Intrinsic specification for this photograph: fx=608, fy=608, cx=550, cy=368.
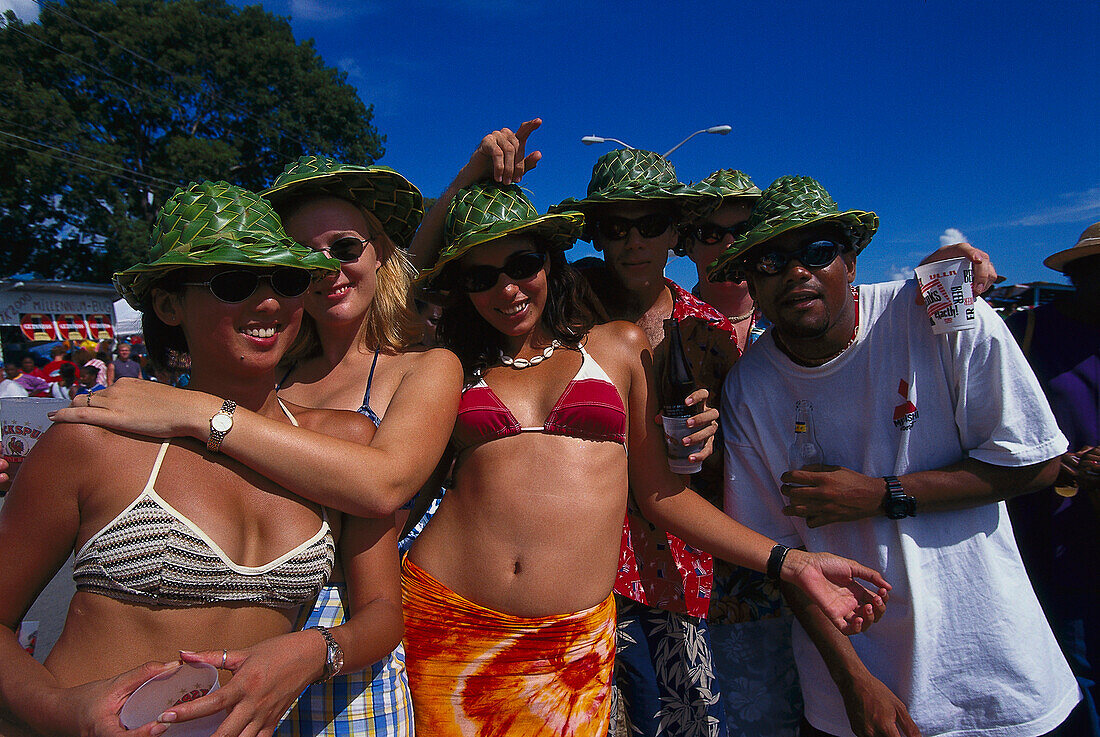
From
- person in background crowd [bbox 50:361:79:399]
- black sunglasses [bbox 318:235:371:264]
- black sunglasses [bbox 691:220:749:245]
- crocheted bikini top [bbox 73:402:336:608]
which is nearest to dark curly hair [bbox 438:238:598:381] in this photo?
black sunglasses [bbox 318:235:371:264]

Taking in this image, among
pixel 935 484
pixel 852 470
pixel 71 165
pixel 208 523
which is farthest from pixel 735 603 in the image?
pixel 71 165

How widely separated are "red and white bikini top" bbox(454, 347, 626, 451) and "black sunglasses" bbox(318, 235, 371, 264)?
70 cm

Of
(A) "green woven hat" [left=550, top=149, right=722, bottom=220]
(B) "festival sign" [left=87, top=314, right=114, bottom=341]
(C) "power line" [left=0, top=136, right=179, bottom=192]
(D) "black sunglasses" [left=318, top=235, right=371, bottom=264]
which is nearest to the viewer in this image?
(D) "black sunglasses" [left=318, top=235, right=371, bottom=264]

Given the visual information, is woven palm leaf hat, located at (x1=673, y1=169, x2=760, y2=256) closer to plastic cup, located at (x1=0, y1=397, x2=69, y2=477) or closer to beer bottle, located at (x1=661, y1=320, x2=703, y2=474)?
beer bottle, located at (x1=661, y1=320, x2=703, y2=474)

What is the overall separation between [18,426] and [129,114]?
32.2 meters

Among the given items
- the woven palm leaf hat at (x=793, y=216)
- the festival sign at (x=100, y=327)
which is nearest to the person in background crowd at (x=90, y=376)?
the festival sign at (x=100, y=327)

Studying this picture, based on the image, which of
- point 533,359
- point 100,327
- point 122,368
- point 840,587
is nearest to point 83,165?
point 100,327

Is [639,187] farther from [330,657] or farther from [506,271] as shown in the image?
[330,657]

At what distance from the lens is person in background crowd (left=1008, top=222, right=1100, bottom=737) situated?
2906mm

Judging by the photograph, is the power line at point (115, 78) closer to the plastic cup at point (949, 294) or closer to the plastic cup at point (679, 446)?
the plastic cup at point (679, 446)

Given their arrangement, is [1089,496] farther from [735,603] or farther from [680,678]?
[680,678]

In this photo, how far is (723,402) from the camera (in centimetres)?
265

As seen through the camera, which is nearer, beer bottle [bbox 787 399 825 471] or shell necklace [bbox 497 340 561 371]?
beer bottle [bbox 787 399 825 471]

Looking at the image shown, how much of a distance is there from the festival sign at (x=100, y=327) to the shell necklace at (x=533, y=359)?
2188cm
